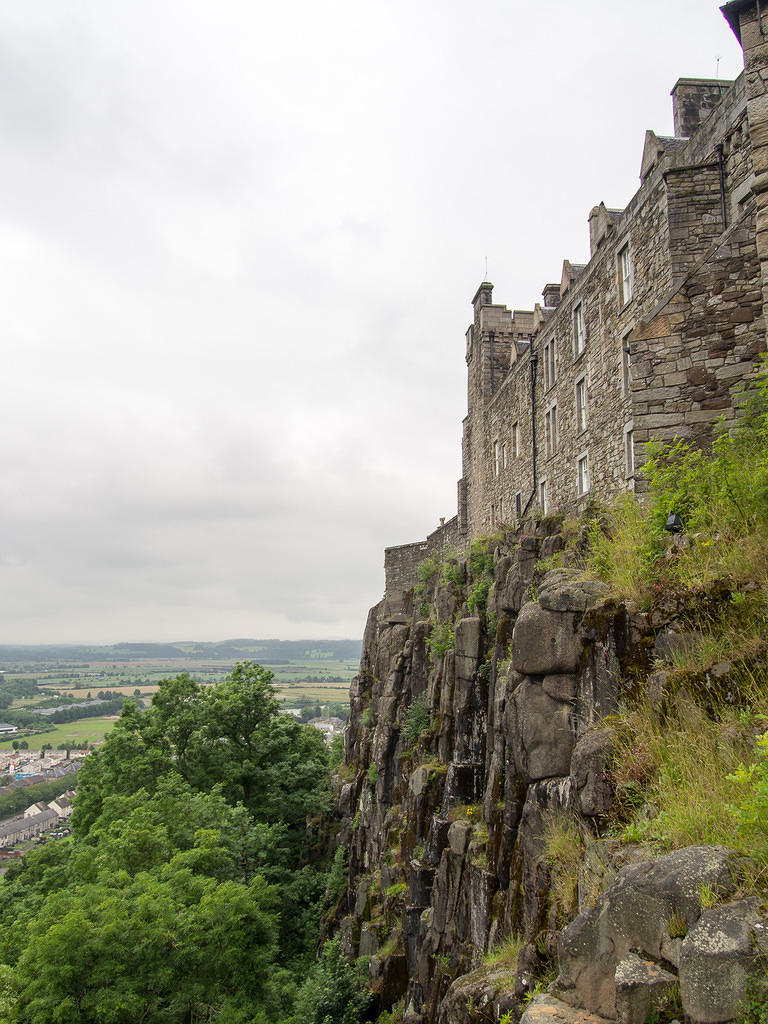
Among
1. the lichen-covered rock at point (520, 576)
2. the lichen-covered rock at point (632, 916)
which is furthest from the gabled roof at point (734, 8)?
the lichen-covered rock at point (632, 916)

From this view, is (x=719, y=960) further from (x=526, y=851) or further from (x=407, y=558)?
(x=407, y=558)

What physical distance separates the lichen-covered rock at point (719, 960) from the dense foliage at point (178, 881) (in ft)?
43.1

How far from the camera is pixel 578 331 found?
20.5m

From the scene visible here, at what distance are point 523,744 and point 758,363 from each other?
22.9 ft

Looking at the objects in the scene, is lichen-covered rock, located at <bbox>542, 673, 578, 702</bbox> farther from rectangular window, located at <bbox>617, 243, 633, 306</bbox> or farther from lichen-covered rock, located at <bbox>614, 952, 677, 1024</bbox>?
rectangular window, located at <bbox>617, 243, 633, 306</bbox>

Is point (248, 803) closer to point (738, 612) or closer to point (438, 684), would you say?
point (438, 684)

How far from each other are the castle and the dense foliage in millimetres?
13759

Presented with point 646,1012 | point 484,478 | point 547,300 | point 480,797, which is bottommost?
point 480,797

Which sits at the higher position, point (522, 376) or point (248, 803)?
point (522, 376)

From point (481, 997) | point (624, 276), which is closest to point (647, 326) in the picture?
point (624, 276)

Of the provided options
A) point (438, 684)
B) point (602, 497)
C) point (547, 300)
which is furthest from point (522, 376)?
point (438, 684)

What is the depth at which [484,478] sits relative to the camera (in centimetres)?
3106

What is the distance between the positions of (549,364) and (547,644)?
16451 millimetres

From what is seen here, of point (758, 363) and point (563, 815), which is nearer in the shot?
point (563, 815)
